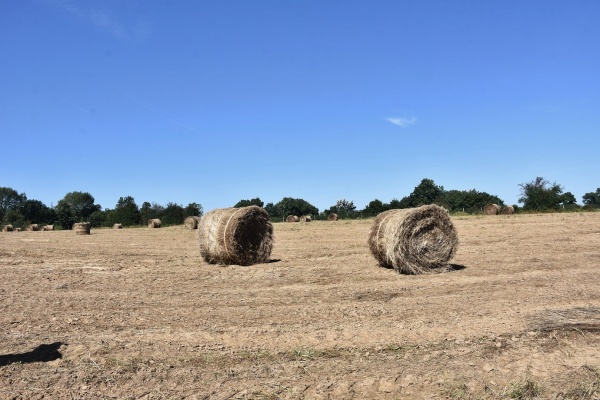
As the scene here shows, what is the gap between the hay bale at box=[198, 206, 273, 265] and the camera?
14305 mm

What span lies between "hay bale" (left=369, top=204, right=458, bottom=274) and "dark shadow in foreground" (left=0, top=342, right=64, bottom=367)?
314 inches

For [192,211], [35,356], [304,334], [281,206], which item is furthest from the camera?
[281,206]

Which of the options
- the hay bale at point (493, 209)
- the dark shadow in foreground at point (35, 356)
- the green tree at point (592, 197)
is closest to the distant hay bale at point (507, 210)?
the hay bale at point (493, 209)

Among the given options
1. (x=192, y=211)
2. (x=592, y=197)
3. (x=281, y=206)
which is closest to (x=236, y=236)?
(x=192, y=211)

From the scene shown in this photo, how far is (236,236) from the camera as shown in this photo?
47.4 feet

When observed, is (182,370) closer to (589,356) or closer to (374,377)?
(374,377)

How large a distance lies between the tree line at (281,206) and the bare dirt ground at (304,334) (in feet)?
86.2

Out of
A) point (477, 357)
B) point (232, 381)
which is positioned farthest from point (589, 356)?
point (232, 381)

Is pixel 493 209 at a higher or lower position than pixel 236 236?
higher

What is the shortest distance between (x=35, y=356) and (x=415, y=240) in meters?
8.86

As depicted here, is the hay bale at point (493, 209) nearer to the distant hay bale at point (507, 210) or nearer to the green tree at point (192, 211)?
the distant hay bale at point (507, 210)

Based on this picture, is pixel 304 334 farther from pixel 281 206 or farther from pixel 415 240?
pixel 281 206

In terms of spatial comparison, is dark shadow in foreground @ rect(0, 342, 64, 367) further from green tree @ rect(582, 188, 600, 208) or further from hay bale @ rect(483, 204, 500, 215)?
green tree @ rect(582, 188, 600, 208)

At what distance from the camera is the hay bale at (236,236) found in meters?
14.3
